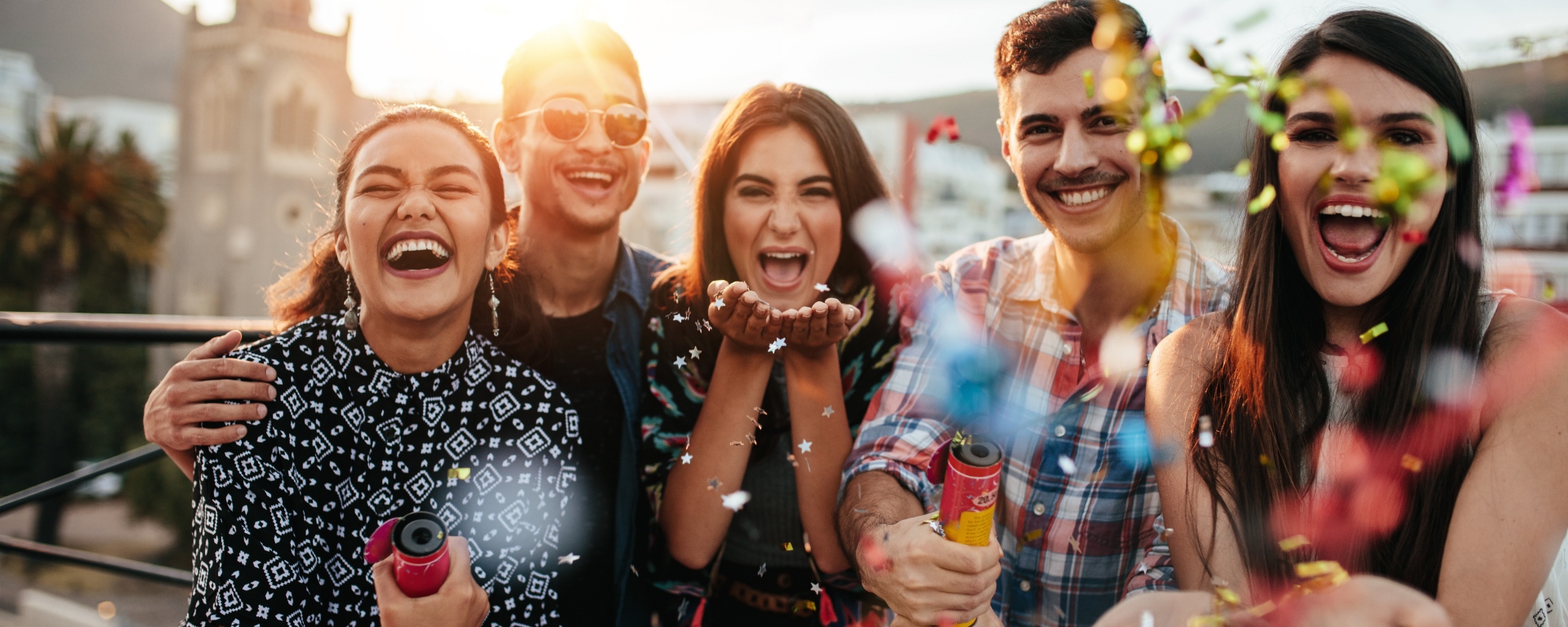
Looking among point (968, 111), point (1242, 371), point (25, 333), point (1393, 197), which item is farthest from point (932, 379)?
point (968, 111)

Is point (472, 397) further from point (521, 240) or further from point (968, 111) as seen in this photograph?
point (968, 111)

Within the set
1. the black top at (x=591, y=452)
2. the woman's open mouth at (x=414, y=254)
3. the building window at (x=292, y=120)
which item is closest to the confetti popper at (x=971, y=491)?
the black top at (x=591, y=452)

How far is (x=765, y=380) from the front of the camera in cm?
299

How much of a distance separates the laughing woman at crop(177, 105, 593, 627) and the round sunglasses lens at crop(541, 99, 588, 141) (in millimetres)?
→ 653

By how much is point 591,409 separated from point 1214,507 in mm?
2079

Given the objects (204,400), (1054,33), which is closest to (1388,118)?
(1054,33)

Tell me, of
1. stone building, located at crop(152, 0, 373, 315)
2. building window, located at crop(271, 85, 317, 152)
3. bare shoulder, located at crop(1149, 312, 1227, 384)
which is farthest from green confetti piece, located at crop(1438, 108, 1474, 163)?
building window, located at crop(271, 85, 317, 152)

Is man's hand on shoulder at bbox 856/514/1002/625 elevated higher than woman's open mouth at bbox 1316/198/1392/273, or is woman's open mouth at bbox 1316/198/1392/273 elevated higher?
woman's open mouth at bbox 1316/198/1392/273

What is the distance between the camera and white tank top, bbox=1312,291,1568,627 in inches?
87.9

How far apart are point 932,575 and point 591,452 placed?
1477 millimetres

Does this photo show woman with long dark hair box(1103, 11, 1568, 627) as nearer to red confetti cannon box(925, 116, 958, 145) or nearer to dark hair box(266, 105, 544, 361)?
red confetti cannon box(925, 116, 958, 145)

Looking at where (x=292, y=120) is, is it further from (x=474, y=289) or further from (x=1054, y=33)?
(x=1054, y=33)

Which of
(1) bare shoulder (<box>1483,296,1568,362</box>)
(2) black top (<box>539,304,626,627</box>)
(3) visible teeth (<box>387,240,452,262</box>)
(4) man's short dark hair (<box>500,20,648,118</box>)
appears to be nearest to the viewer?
(1) bare shoulder (<box>1483,296,1568,362</box>)

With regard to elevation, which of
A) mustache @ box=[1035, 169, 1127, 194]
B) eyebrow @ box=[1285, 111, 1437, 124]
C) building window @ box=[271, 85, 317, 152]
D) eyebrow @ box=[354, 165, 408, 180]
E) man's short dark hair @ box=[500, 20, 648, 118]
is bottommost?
eyebrow @ box=[354, 165, 408, 180]
